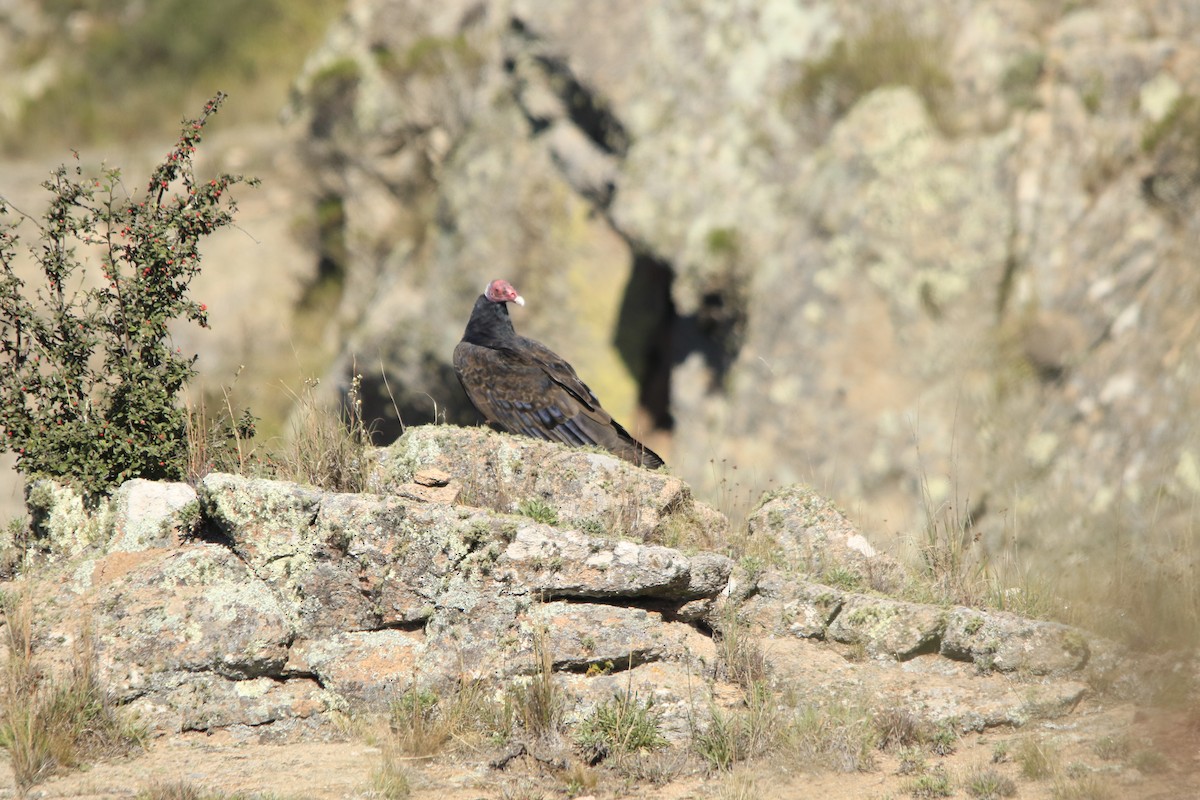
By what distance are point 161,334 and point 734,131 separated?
8.95 metres

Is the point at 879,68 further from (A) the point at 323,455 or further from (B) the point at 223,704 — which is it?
(B) the point at 223,704

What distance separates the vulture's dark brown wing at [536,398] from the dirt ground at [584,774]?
3.31m

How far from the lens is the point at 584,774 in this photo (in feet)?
19.0

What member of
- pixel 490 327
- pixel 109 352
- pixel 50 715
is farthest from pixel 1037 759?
pixel 490 327

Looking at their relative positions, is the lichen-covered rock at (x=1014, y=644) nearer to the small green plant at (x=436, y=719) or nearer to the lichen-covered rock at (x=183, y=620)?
the small green plant at (x=436, y=719)

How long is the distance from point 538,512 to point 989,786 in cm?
277

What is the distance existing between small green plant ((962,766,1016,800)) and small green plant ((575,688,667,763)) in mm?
1413

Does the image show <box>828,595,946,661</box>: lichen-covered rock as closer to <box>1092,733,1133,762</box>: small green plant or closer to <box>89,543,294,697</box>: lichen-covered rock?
<box>1092,733,1133,762</box>: small green plant

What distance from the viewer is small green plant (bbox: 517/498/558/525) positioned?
23.0ft

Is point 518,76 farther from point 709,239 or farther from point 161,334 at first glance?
point 161,334

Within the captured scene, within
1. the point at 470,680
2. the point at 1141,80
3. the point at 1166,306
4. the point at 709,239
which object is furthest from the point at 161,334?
the point at 1141,80

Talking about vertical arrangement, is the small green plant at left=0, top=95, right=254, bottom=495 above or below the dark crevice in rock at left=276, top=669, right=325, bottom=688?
above

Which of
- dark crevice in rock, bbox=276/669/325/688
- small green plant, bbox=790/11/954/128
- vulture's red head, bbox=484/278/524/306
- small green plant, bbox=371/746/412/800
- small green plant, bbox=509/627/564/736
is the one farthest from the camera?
small green plant, bbox=790/11/954/128

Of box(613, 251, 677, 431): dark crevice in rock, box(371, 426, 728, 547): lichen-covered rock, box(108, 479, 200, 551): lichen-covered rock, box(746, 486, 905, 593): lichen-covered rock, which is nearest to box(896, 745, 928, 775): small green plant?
box(746, 486, 905, 593): lichen-covered rock
